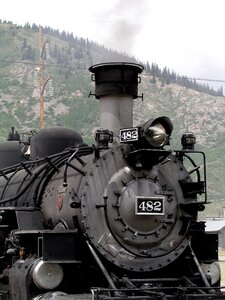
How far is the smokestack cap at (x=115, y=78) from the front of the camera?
908 cm

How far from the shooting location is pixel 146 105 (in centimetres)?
13350

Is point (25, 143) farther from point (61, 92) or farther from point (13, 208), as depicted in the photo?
point (61, 92)

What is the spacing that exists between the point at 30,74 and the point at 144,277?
147m

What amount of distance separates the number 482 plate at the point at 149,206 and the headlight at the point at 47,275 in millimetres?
1190

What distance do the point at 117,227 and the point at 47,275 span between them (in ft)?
3.40

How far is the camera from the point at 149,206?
793 centimetres

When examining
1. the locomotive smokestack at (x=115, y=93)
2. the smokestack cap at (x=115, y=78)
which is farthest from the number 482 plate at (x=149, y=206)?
the smokestack cap at (x=115, y=78)

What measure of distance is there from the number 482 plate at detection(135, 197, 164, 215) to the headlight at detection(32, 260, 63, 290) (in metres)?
1.19

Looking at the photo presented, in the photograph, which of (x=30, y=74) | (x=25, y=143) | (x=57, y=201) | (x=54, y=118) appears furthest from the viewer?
(x=30, y=74)

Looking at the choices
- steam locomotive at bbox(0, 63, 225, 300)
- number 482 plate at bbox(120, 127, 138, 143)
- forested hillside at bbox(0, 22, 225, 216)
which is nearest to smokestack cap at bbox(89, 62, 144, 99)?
steam locomotive at bbox(0, 63, 225, 300)

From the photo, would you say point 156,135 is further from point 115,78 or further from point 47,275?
point 47,275

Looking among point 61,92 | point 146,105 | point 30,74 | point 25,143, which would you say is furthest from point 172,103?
point 25,143

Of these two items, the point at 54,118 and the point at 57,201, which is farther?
the point at 54,118

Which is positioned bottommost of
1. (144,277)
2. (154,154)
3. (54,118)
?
(144,277)
